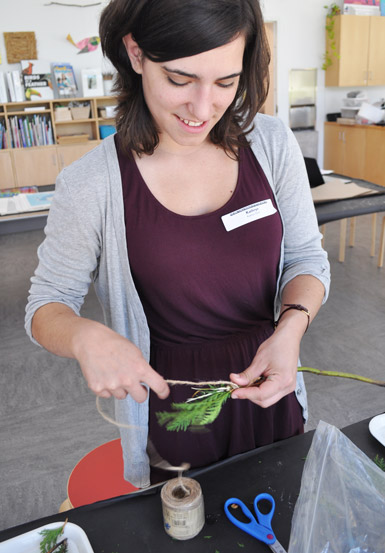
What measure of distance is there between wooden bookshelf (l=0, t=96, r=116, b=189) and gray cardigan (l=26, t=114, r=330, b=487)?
226 inches

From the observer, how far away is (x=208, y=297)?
3.48 ft

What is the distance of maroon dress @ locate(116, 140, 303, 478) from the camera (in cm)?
102

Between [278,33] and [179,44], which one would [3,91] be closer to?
[278,33]

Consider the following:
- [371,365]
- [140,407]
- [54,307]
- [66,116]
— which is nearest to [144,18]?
[54,307]

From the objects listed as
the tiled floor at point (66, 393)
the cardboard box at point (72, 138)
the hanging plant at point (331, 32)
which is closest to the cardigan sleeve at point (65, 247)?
the tiled floor at point (66, 393)

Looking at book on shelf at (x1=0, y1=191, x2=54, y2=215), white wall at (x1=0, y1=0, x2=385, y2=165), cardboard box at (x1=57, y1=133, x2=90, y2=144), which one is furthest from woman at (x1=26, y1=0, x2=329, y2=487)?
cardboard box at (x1=57, y1=133, x2=90, y2=144)

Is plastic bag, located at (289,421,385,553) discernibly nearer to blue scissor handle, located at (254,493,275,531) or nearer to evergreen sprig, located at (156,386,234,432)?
blue scissor handle, located at (254,493,275,531)

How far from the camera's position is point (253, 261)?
108 centimetres

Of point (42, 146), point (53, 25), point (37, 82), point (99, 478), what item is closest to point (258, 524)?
point (99, 478)

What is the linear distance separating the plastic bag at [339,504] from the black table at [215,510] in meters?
0.08

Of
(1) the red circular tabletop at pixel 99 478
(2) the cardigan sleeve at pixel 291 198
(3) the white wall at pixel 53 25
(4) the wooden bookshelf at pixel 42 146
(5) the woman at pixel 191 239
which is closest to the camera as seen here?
(5) the woman at pixel 191 239

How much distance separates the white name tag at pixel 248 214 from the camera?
3.42 ft

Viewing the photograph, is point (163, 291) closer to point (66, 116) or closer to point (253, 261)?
point (253, 261)

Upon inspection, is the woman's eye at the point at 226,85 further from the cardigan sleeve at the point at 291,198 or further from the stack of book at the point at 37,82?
the stack of book at the point at 37,82
